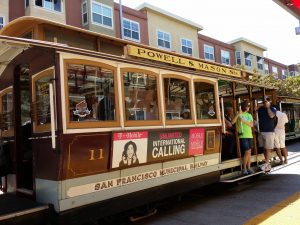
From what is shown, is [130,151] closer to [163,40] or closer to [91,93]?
[91,93]

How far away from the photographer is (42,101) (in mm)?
5027

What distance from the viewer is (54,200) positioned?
4.55 metres

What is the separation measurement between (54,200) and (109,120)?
1.31m

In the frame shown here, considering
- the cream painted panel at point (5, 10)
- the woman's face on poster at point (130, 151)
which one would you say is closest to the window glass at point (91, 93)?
the woman's face on poster at point (130, 151)

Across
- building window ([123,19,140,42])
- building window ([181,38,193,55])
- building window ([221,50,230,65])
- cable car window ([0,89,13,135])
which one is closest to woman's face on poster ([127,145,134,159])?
cable car window ([0,89,13,135])

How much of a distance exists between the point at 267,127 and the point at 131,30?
16.5 metres

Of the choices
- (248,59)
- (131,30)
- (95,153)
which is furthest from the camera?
(248,59)

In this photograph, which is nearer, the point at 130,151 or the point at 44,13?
the point at 130,151

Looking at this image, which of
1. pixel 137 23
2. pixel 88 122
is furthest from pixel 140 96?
pixel 137 23

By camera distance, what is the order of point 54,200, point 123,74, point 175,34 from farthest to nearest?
point 175,34 < point 123,74 < point 54,200

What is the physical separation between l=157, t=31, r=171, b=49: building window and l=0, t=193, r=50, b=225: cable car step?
21808 millimetres

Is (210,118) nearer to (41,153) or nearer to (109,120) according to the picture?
(109,120)

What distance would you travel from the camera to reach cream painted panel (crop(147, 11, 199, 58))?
25344mm

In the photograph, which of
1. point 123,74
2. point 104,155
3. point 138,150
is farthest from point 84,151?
point 123,74
